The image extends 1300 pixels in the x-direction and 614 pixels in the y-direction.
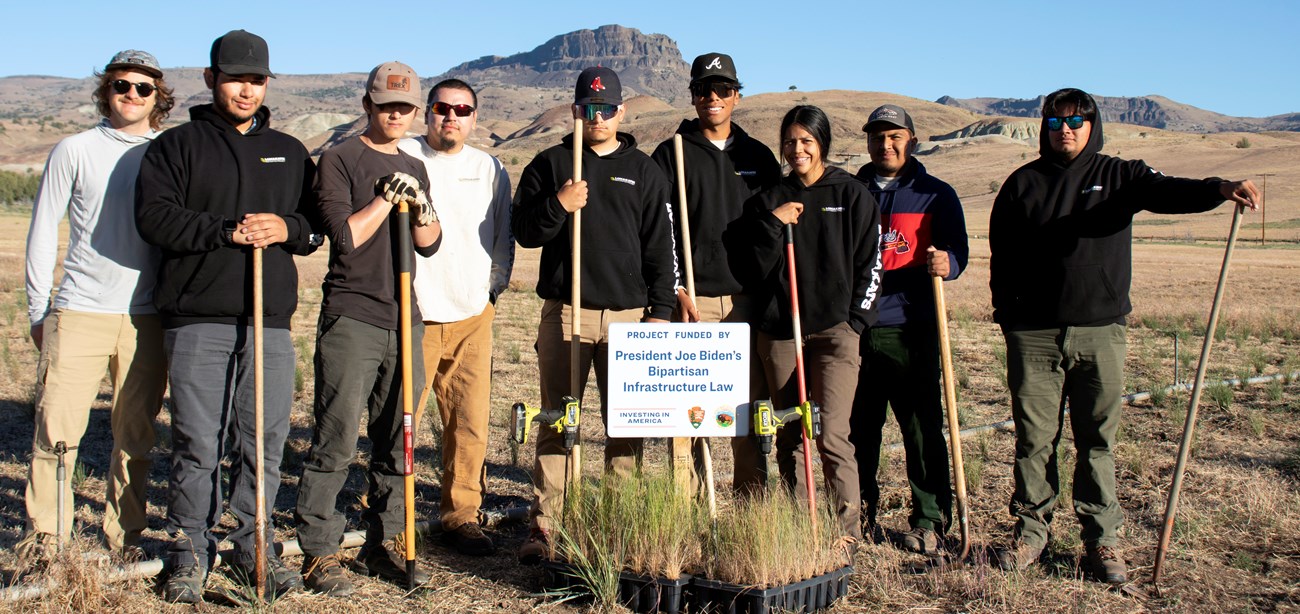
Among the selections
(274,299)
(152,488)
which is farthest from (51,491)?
(152,488)

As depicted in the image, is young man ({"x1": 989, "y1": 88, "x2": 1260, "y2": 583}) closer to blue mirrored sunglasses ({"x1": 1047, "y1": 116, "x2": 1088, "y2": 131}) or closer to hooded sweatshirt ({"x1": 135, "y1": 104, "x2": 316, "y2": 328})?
blue mirrored sunglasses ({"x1": 1047, "y1": 116, "x2": 1088, "y2": 131})

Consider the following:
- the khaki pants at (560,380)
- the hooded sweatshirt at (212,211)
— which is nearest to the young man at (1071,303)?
the khaki pants at (560,380)

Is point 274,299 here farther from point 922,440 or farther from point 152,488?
point 922,440

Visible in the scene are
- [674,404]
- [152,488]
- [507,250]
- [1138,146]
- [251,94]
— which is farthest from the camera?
[1138,146]

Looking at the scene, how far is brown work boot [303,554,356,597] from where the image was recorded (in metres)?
5.03

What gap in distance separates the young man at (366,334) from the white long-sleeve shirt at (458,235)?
1.12 feet

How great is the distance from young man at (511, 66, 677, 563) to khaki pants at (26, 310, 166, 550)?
1966 mm

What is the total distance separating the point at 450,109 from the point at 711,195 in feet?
4.94

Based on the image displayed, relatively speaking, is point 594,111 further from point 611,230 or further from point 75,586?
point 75,586

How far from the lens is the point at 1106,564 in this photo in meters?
5.40

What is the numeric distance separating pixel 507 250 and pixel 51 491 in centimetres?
257

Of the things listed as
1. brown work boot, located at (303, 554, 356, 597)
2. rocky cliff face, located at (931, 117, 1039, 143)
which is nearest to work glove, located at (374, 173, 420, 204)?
brown work boot, located at (303, 554, 356, 597)

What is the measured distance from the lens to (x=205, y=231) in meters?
4.68

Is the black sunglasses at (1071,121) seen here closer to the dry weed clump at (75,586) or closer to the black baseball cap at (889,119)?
the black baseball cap at (889,119)
